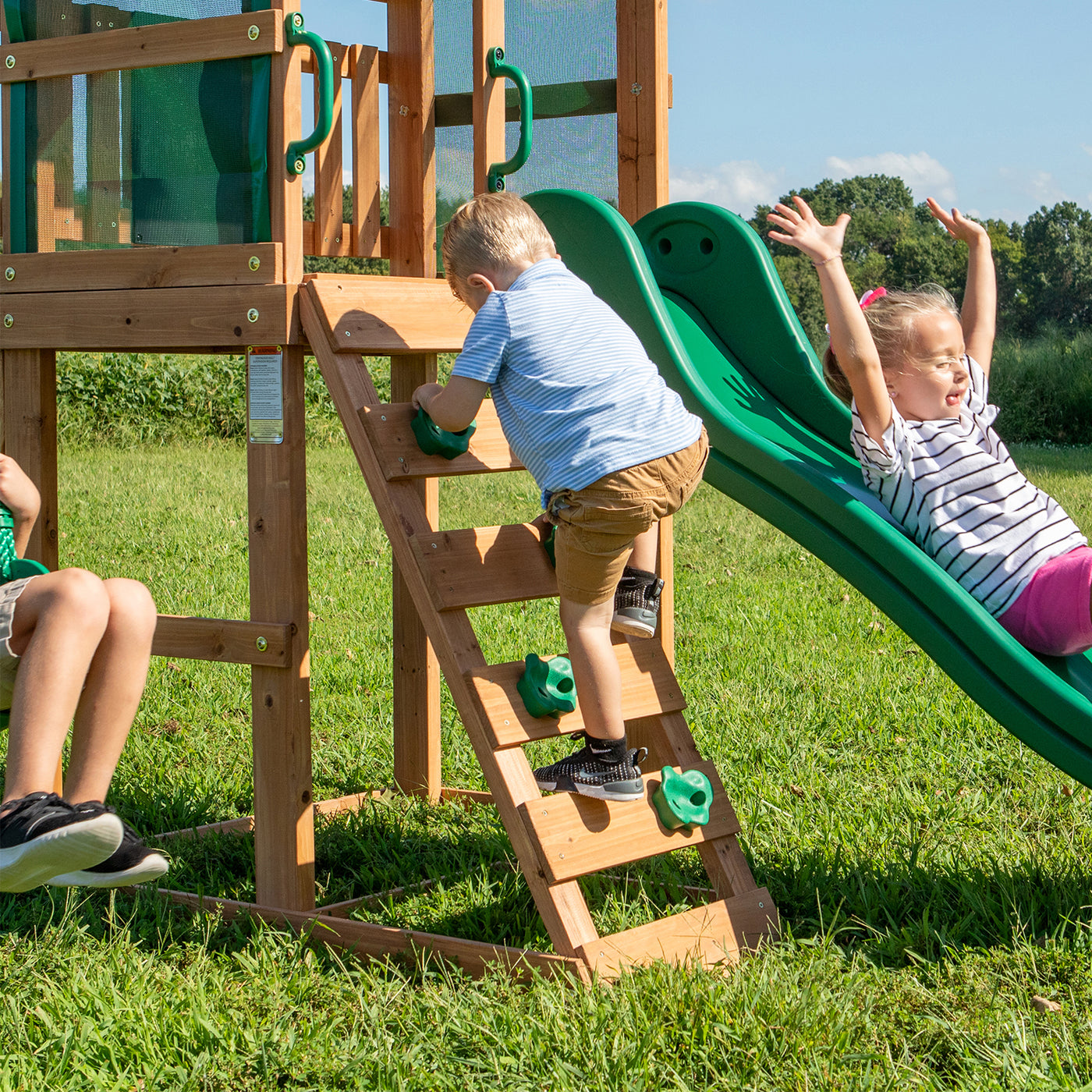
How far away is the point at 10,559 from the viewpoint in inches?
117

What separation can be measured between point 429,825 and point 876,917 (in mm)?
1409

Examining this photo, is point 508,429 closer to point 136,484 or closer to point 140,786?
point 140,786

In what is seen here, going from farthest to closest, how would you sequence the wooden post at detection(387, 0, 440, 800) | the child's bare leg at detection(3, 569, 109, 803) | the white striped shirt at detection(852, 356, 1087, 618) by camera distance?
the wooden post at detection(387, 0, 440, 800), the white striped shirt at detection(852, 356, 1087, 618), the child's bare leg at detection(3, 569, 109, 803)

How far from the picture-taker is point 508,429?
9.96 ft

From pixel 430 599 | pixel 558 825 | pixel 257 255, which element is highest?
pixel 257 255

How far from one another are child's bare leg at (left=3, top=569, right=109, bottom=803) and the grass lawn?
527mm

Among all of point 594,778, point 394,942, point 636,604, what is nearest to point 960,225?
point 636,604

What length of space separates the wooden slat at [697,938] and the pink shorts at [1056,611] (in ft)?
2.90

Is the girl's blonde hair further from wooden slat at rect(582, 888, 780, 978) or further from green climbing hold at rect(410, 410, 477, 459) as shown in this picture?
wooden slat at rect(582, 888, 780, 978)

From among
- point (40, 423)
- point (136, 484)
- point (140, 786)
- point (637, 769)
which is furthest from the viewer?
point (136, 484)

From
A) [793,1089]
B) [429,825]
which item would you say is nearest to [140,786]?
[429,825]

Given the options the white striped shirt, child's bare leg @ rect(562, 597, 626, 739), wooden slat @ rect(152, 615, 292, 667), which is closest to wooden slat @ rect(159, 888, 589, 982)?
child's bare leg @ rect(562, 597, 626, 739)

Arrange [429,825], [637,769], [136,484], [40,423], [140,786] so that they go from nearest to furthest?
[637,769] → [40,423] → [429,825] → [140,786] → [136,484]

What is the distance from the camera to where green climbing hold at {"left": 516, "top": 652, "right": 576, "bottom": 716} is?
2932 mm
